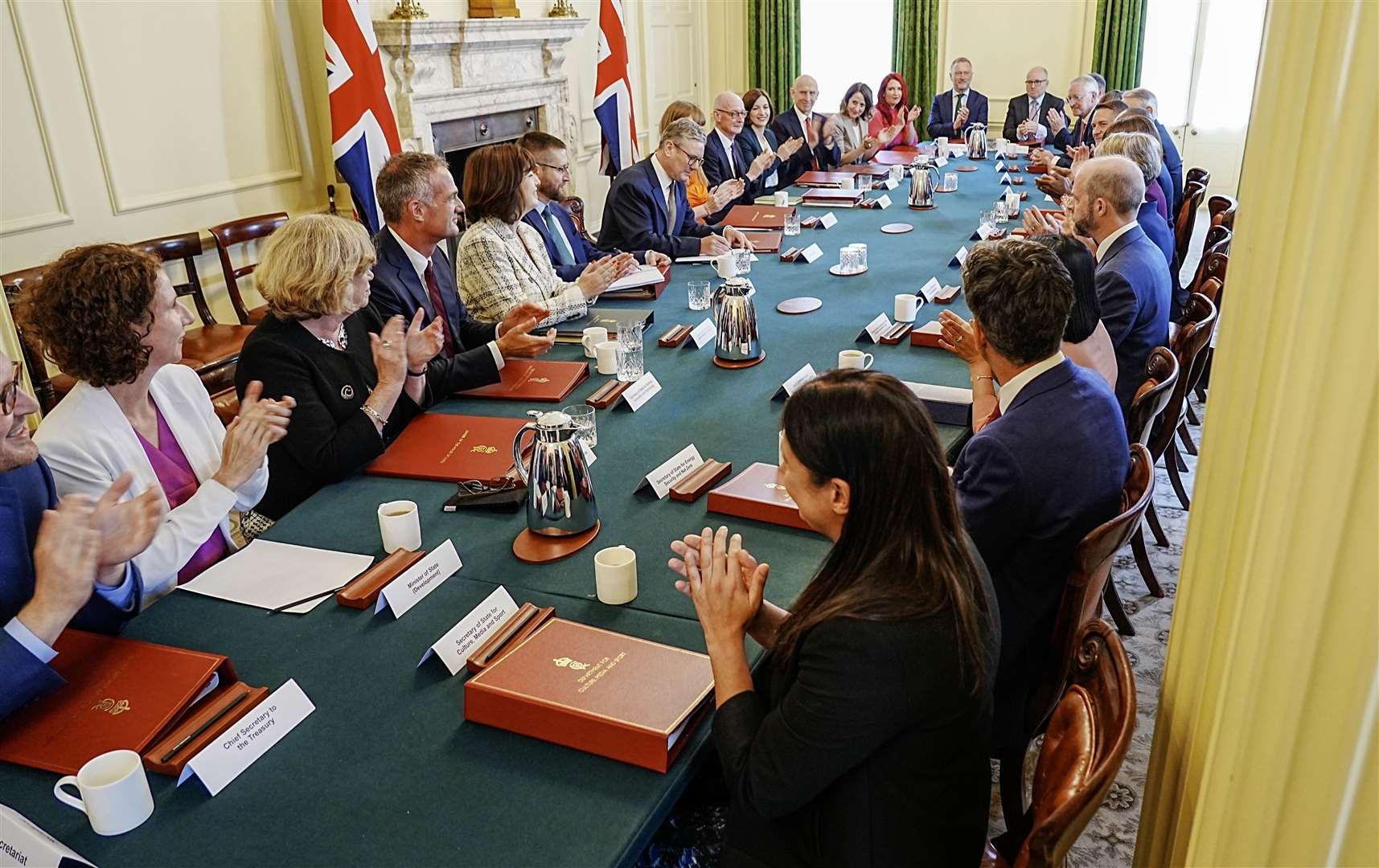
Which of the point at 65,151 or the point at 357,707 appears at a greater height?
the point at 65,151

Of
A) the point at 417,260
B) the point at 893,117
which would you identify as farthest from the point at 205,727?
the point at 893,117

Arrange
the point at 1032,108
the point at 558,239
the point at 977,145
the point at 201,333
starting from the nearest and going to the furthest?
the point at 558,239
the point at 201,333
the point at 977,145
the point at 1032,108

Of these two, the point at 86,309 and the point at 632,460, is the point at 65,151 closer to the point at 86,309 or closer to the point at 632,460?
the point at 86,309

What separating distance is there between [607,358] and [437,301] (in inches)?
28.1

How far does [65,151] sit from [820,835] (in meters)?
4.22

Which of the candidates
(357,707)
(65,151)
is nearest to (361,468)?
(357,707)

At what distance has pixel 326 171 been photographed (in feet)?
17.6

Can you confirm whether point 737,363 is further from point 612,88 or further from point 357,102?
point 612,88

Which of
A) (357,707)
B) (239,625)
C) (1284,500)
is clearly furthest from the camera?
(239,625)

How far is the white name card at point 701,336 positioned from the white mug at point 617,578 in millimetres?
1489

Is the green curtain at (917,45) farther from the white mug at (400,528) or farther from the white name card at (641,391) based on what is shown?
the white mug at (400,528)

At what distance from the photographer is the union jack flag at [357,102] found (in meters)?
4.87

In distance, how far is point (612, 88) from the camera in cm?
725

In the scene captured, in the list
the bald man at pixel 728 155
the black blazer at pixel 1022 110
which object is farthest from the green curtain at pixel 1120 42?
the bald man at pixel 728 155
